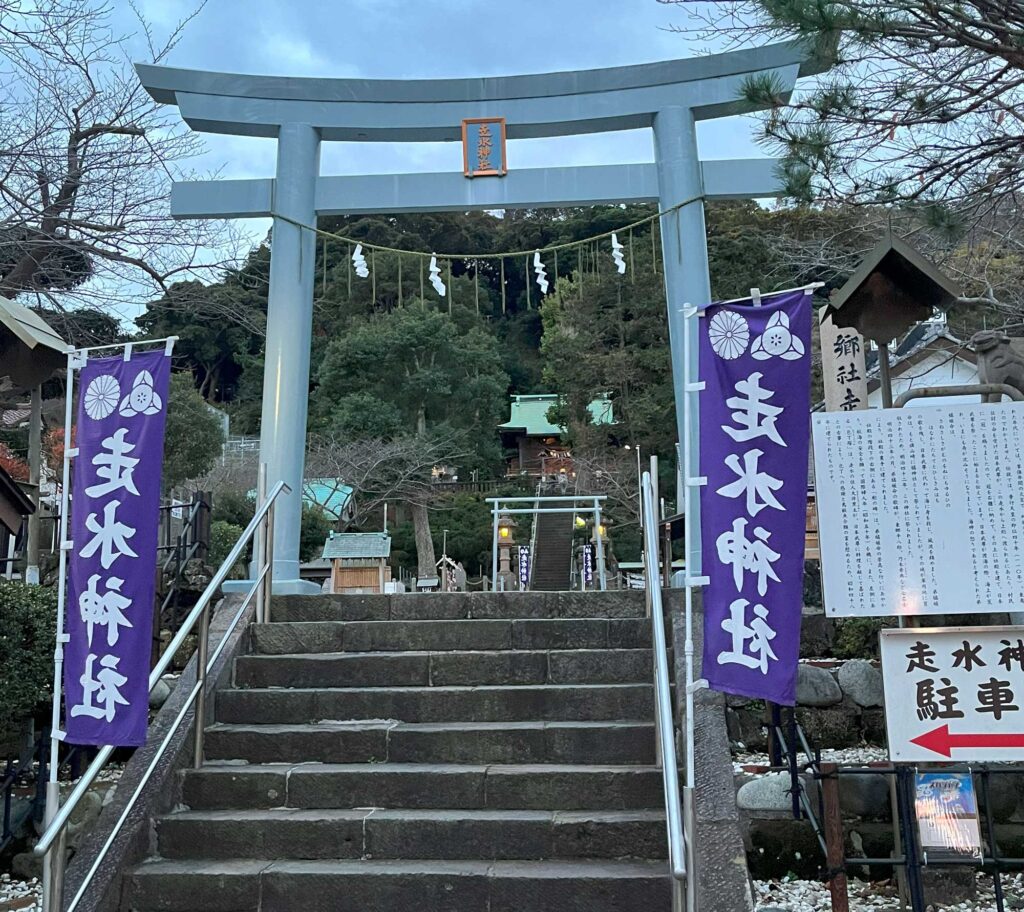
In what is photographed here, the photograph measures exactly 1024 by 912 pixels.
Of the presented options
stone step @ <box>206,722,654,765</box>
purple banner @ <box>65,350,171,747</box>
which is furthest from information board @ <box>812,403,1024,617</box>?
purple banner @ <box>65,350,171,747</box>

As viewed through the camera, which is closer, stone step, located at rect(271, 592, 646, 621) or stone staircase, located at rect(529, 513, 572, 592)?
stone step, located at rect(271, 592, 646, 621)

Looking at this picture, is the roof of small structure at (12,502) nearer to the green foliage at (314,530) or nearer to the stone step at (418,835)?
the stone step at (418,835)

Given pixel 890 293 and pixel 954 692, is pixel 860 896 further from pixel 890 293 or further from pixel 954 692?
pixel 890 293

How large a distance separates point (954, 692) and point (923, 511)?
0.91 metres

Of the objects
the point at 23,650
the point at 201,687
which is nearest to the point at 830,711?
the point at 201,687

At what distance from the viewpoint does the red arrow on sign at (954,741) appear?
4.31m

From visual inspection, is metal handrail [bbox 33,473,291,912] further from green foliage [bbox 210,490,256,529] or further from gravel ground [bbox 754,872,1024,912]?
green foliage [bbox 210,490,256,529]

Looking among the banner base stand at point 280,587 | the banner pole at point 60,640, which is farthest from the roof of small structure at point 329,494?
the banner pole at point 60,640

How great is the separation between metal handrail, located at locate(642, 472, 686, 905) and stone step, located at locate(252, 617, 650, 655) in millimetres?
384

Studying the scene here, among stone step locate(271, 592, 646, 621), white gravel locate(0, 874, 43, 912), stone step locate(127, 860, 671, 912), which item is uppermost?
stone step locate(271, 592, 646, 621)

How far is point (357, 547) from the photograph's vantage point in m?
12.7

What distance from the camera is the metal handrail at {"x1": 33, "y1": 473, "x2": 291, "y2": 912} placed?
389 cm

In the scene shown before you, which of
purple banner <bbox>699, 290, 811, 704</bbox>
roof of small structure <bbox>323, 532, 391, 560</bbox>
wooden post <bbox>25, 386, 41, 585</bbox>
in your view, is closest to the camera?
purple banner <bbox>699, 290, 811, 704</bbox>

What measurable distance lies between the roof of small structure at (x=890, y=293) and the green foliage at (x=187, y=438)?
1860 cm
